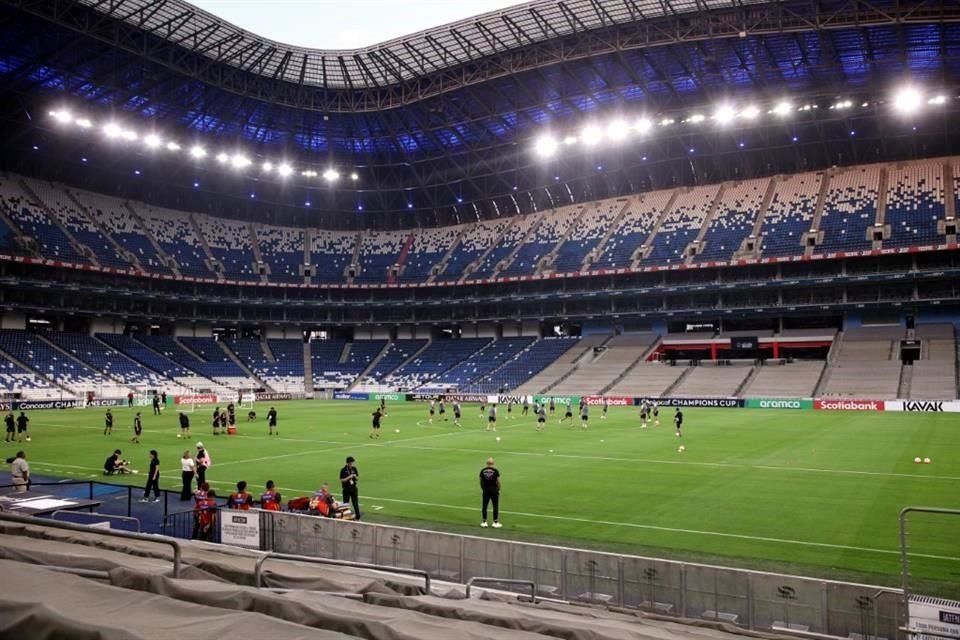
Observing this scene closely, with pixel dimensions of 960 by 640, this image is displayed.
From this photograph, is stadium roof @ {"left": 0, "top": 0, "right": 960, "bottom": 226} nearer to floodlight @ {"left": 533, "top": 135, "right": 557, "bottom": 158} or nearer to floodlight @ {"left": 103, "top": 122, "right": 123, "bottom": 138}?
floodlight @ {"left": 103, "top": 122, "right": 123, "bottom": 138}

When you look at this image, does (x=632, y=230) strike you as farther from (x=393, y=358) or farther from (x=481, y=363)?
(x=393, y=358)

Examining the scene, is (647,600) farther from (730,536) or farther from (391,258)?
(391,258)

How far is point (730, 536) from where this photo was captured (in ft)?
56.9

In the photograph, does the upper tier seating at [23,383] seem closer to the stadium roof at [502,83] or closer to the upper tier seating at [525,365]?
the stadium roof at [502,83]

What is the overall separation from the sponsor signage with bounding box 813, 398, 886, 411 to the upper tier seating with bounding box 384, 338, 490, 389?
147 ft

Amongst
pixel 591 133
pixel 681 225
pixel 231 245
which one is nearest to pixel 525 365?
pixel 681 225

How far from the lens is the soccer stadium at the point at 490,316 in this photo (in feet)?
41.0

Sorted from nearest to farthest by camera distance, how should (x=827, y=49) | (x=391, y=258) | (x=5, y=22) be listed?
(x=5, y=22), (x=827, y=49), (x=391, y=258)

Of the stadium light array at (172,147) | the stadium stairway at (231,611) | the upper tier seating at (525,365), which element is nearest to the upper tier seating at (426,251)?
the stadium light array at (172,147)

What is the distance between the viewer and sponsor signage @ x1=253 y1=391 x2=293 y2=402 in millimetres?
80812

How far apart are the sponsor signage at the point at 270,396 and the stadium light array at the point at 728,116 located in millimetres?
42741

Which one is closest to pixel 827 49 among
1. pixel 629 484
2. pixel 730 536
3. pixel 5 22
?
pixel 629 484

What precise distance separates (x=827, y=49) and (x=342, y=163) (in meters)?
59.9

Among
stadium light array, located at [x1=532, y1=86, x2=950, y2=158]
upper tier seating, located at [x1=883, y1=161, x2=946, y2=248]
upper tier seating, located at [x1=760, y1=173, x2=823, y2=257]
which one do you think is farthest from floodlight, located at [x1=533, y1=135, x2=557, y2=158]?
upper tier seating, located at [x1=883, y1=161, x2=946, y2=248]
